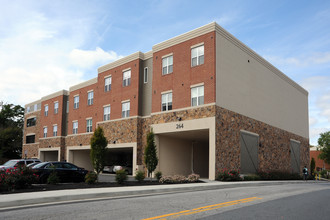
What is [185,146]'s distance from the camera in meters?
31.4

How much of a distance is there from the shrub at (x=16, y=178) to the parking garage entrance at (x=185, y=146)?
1356 centimetres

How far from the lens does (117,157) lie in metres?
41.9

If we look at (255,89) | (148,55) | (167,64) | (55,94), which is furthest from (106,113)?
(255,89)

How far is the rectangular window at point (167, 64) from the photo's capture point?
2849 centimetres

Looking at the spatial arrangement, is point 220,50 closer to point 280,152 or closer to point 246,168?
point 246,168

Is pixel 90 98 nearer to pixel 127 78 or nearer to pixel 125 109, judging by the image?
pixel 127 78

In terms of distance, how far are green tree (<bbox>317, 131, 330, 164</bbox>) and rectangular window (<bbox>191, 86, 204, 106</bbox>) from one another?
187 feet

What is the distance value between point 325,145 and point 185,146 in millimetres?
54580

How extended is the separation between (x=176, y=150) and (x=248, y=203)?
19784 millimetres

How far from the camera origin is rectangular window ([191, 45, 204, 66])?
26047 millimetres

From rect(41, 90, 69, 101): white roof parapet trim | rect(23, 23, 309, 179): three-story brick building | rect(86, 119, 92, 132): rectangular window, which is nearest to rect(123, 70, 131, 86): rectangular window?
rect(23, 23, 309, 179): three-story brick building

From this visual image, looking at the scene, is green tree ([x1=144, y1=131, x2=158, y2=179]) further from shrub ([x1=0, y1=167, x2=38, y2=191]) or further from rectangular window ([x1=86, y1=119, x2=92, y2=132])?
rectangular window ([x1=86, y1=119, x2=92, y2=132])

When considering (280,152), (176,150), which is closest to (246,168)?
(176,150)

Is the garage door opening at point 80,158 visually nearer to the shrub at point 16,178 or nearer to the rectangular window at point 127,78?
the rectangular window at point 127,78
